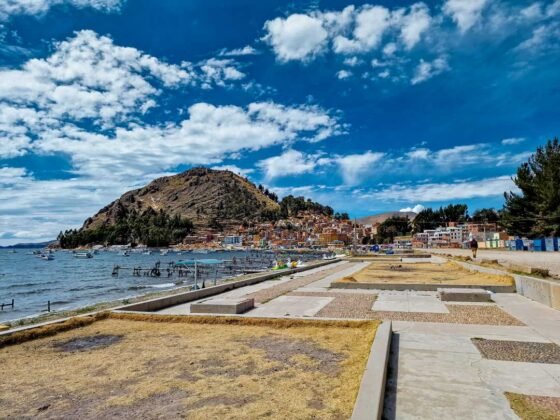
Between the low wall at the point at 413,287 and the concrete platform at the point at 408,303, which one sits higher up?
the low wall at the point at 413,287

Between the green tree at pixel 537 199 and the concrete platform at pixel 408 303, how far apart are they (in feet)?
117

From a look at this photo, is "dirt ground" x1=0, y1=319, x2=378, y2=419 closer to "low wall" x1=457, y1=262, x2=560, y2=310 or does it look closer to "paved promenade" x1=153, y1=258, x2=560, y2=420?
"paved promenade" x1=153, y1=258, x2=560, y2=420

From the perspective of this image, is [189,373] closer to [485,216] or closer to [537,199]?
[537,199]

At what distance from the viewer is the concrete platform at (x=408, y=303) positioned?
10.9m

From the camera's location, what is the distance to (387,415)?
13.3 ft

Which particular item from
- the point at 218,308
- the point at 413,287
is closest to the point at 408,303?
the point at 413,287

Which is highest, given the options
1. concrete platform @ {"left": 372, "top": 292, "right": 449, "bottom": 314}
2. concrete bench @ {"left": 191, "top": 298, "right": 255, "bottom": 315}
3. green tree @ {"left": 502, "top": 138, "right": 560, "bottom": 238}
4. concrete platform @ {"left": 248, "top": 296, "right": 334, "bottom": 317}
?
green tree @ {"left": 502, "top": 138, "right": 560, "bottom": 238}

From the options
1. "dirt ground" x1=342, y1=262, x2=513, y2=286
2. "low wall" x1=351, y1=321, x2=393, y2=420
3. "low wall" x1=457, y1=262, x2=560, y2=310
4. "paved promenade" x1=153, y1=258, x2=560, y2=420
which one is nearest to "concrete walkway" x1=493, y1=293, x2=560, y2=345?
"paved promenade" x1=153, y1=258, x2=560, y2=420

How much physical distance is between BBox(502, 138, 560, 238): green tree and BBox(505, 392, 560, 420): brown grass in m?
43.8

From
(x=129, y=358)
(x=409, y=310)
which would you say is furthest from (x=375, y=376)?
(x=409, y=310)

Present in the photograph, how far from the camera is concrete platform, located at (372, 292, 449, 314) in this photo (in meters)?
10.9

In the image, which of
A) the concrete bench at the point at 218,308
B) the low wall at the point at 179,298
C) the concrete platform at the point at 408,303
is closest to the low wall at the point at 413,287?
the concrete platform at the point at 408,303

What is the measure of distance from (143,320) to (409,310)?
693 centimetres

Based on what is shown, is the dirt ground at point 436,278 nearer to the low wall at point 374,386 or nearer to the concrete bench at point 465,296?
the concrete bench at point 465,296
